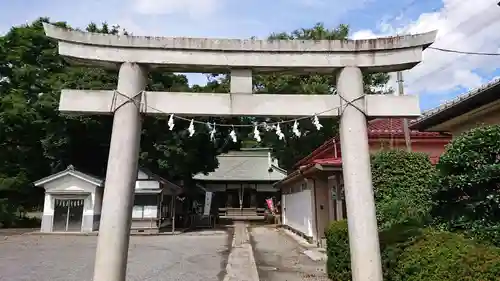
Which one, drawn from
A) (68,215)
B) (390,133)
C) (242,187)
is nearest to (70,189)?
(68,215)

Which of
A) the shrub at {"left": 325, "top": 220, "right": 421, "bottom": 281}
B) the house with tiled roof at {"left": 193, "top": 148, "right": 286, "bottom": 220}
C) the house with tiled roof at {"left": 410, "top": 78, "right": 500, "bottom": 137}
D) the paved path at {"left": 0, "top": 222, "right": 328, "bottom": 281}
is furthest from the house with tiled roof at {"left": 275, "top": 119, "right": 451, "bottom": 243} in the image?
the house with tiled roof at {"left": 193, "top": 148, "right": 286, "bottom": 220}

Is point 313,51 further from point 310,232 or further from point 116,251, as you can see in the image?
point 310,232

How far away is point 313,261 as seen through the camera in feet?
41.9

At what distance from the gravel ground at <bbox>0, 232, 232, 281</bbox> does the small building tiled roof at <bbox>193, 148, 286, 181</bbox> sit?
1488 cm

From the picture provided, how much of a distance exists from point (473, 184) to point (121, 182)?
5332mm

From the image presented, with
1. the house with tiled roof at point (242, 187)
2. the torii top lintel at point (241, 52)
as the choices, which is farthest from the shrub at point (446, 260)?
the house with tiled roof at point (242, 187)

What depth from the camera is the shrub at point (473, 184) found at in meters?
5.65

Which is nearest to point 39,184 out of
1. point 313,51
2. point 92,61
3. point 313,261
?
point 313,261

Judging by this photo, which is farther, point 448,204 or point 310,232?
point 310,232

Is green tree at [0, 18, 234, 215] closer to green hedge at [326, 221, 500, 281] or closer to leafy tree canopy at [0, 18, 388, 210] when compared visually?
leafy tree canopy at [0, 18, 388, 210]

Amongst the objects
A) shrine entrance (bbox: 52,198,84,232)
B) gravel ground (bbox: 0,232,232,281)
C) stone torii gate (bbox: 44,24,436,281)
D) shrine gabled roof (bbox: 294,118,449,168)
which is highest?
shrine gabled roof (bbox: 294,118,449,168)

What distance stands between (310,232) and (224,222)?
56.9 ft

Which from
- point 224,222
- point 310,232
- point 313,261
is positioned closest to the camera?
point 313,261

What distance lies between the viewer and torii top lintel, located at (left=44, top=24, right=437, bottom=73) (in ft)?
19.8
